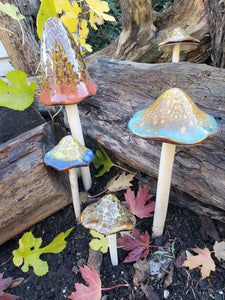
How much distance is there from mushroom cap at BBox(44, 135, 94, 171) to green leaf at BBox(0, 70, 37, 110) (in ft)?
1.58

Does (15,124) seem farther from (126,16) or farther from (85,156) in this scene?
(126,16)

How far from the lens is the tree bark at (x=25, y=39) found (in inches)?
108

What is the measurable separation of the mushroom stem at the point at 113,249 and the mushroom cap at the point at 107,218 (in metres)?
0.17

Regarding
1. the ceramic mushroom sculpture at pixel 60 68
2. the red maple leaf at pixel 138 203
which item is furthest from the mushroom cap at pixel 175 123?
the red maple leaf at pixel 138 203

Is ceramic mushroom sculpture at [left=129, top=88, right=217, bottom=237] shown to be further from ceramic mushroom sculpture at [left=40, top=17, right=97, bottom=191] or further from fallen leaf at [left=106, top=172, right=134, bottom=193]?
fallen leaf at [left=106, top=172, right=134, bottom=193]

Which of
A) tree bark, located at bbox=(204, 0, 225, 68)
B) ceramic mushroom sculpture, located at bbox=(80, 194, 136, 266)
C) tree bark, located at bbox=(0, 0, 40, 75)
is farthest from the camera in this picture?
tree bark, located at bbox=(0, 0, 40, 75)

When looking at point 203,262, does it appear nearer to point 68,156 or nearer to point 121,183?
point 121,183

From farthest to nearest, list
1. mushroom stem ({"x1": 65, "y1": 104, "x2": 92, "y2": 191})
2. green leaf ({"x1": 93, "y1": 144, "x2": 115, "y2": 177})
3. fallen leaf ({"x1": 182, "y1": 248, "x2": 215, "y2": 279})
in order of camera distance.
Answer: green leaf ({"x1": 93, "y1": 144, "x2": 115, "y2": 177}), mushroom stem ({"x1": 65, "y1": 104, "x2": 92, "y2": 191}), fallen leaf ({"x1": 182, "y1": 248, "x2": 215, "y2": 279})

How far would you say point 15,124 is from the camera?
6.45 ft

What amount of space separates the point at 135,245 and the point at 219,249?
0.55 metres

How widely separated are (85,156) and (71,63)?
2.01ft

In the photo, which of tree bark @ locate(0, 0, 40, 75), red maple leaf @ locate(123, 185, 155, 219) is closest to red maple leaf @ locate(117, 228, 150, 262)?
red maple leaf @ locate(123, 185, 155, 219)

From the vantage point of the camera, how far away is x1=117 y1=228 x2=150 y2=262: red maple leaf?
4.74 ft

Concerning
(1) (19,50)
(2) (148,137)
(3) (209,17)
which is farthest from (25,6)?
(2) (148,137)
